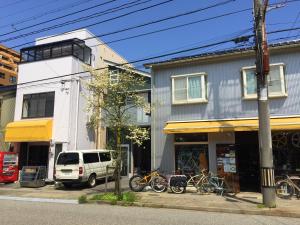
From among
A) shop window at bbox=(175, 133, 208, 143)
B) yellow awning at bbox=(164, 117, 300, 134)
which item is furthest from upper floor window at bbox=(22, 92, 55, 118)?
shop window at bbox=(175, 133, 208, 143)

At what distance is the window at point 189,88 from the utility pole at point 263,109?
4.90 meters

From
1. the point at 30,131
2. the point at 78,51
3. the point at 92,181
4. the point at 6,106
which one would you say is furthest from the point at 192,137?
the point at 6,106

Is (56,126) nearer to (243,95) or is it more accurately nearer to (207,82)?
(207,82)

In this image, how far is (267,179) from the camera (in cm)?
1131

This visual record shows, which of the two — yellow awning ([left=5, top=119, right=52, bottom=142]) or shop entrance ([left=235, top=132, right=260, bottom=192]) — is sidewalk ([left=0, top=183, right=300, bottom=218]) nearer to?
shop entrance ([left=235, top=132, right=260, bottom=192])

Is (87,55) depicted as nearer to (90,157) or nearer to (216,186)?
(90,157)

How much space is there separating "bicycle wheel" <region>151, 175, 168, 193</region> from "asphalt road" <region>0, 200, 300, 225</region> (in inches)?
152

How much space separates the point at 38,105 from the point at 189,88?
11.6 meters

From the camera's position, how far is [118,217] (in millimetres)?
9812

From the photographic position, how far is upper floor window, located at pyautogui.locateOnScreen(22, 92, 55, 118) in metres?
22.4

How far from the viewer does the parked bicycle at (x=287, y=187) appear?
13164 mm

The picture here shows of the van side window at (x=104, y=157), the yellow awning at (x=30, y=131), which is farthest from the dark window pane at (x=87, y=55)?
the van side window at (x=104, y=157)

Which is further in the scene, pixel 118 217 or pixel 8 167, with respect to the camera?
pixel 8 167

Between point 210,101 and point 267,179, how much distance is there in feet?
19.7
